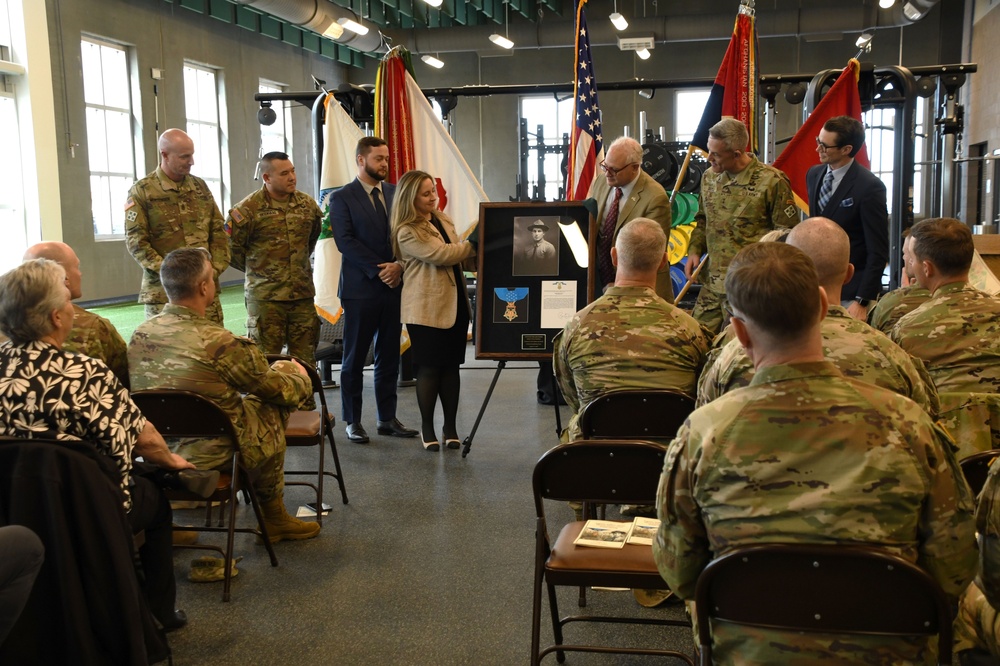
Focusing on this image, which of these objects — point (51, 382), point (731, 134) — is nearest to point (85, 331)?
point (51, 382)

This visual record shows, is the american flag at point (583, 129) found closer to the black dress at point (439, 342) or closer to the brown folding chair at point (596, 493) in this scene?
the black dress at point (439, 342)

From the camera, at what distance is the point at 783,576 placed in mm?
1455

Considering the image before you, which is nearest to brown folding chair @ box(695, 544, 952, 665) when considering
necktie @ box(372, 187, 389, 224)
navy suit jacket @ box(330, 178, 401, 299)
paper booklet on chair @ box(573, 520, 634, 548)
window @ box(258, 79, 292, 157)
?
paper booklet on chair @ box(573, 520, 634, 548)

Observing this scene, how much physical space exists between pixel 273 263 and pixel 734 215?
244 centimetres

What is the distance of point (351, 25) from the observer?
47.9 ft

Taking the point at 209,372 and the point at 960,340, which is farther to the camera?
the point at 209,372

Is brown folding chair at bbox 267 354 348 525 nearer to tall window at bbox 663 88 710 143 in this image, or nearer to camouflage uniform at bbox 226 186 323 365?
camouflage uniform at bbox 226 186 323 365

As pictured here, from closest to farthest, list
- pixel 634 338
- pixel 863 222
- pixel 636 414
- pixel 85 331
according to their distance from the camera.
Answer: pixel 636 414 < pixel 634 338 < pixel 85 331 < pixel 863 222

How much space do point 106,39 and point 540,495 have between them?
1251cm

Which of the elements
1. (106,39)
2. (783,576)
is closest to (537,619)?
(783,576)

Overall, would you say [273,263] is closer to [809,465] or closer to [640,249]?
[640,249]

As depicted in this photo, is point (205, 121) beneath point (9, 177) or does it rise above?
above

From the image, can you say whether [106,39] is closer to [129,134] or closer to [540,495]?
[129,134]

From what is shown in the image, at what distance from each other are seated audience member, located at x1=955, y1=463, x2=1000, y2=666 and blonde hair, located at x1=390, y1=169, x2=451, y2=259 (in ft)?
11.1
